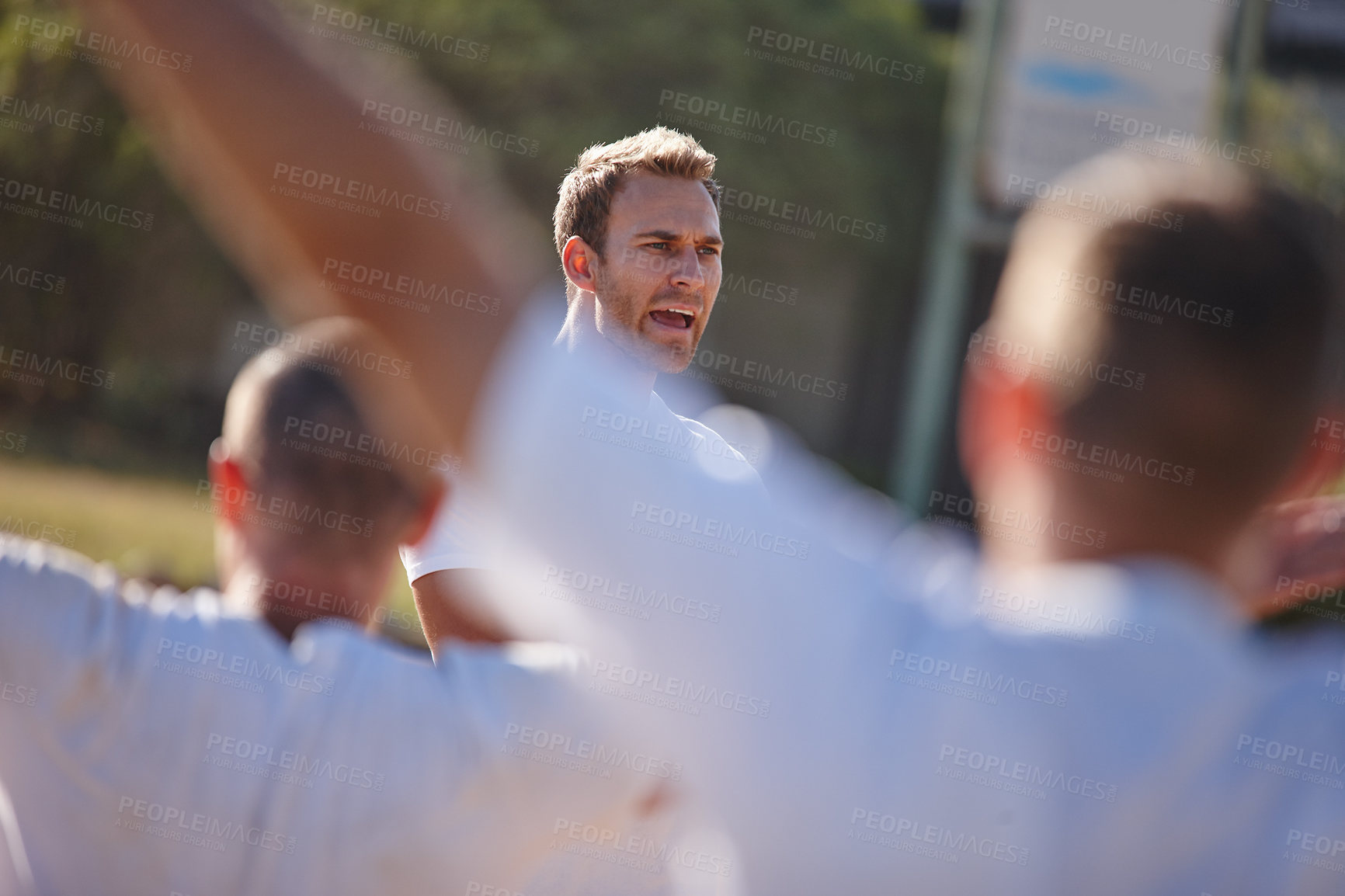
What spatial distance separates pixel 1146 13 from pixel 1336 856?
22.4 feet

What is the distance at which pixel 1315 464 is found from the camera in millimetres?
983

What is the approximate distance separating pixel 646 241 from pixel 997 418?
4.80 ft

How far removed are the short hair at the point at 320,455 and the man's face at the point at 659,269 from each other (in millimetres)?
488

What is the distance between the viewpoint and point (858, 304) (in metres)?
17.9

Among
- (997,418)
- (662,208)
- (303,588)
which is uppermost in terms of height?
(662,208)

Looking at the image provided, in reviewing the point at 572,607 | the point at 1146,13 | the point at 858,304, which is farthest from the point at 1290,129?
the point at 572,607

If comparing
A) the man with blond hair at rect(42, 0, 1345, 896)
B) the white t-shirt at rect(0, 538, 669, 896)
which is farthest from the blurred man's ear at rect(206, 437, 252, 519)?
the man with blond hair at rect(42, 0, 1345, 896)

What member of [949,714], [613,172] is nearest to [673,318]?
[613,172]

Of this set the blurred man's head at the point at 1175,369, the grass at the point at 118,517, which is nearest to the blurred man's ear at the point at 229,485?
the blurred man's head at the point at 1175,369

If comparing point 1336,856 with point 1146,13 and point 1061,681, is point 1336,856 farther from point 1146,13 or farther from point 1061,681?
point 1146,13

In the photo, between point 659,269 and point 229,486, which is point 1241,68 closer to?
point 659,269

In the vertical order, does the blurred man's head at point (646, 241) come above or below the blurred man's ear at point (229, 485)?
above

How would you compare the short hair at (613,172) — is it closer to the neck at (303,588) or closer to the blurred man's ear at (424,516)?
the blurred man's ear at (424,516)

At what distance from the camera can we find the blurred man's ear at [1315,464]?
969 mm
